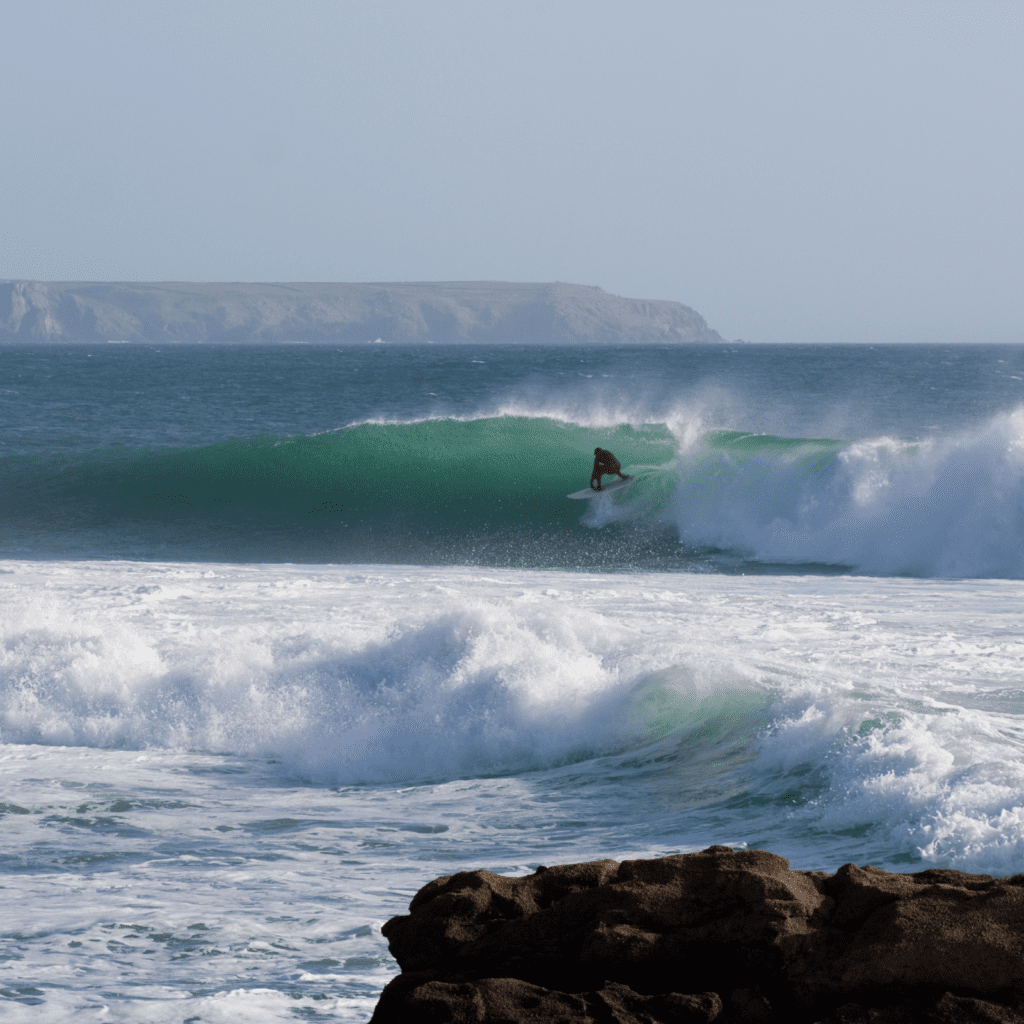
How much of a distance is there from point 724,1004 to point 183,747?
542 cm

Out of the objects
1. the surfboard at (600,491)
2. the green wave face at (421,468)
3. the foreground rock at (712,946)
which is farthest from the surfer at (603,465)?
the foreground rock at (712,946)

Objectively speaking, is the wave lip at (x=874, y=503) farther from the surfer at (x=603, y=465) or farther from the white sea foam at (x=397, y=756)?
the white sea foam at (x=397, y=756)

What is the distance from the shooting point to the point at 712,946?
2.40m

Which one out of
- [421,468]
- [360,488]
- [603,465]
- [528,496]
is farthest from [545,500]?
[360,488]

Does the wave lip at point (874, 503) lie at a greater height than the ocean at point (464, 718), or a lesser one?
greater

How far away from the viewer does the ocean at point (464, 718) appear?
4.16m

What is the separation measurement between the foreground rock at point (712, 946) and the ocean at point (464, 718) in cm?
93

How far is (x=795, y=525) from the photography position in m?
16.5

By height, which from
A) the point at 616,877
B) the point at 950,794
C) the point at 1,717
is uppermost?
the point at 616,877

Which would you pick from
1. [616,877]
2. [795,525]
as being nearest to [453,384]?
[795,525]

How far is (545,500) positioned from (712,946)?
668 inches

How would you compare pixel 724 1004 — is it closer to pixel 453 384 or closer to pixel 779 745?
pixel 779 745

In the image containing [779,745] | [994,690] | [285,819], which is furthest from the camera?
[994,690]

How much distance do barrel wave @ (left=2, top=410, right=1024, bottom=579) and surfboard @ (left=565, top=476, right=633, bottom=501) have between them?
0.74 ft
